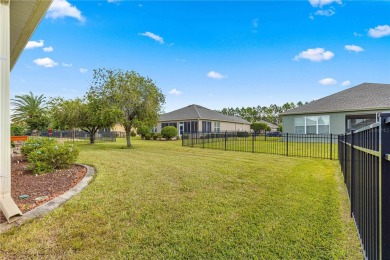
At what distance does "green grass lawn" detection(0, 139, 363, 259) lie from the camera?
2457 millimetres

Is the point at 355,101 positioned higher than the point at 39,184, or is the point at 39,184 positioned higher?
the point at 355,101

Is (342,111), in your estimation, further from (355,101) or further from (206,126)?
(206,126)

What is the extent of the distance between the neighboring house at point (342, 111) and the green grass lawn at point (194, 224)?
554 inches

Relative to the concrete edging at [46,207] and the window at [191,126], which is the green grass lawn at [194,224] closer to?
the concrete edging at [46,207]

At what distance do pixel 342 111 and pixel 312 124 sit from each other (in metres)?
2.38

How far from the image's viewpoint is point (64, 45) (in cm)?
1348

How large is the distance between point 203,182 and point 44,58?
1757 cm

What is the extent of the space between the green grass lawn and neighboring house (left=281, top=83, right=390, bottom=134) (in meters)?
14.1

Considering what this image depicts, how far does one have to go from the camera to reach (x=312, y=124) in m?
18.1

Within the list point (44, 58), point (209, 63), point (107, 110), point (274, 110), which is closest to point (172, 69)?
point (209, 63)

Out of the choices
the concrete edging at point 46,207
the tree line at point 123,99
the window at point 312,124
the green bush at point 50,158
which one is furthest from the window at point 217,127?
the concrete edging at point 46,207

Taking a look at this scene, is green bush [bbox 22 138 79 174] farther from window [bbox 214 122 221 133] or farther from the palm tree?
the palm tree

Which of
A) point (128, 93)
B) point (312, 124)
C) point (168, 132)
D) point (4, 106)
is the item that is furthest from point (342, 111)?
point (4, 106)

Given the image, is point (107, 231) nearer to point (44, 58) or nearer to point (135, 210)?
point (135, 210)
